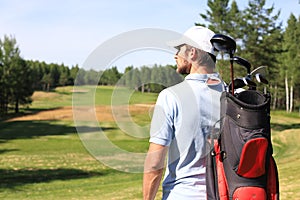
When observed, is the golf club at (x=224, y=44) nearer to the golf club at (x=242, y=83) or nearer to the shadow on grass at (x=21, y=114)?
the golf club at (x=242, y=83)

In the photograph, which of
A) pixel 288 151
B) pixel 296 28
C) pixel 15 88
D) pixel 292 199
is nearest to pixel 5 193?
pixel 292 199

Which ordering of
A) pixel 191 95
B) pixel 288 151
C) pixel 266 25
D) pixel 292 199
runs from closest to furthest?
pixel 191 95 < pixel 292 199 < pixel 288 151 < pixel 266 25

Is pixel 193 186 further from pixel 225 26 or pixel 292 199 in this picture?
pixel 225 26

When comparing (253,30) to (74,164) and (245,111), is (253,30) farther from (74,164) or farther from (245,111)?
(245,111)

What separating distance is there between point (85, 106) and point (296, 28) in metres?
49.1

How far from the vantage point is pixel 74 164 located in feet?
64.4

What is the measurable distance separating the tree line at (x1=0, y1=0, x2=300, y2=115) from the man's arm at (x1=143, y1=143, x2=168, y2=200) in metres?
0.37

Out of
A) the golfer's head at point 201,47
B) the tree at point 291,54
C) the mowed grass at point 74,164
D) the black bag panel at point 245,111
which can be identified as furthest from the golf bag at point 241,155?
the tree at point 291,54

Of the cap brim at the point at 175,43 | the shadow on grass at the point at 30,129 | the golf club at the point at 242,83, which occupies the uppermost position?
the cap brim at the point at 175,43

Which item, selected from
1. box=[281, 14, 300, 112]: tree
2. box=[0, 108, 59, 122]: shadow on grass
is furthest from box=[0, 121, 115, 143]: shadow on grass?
box=[281, 14, 300, 112]: tree

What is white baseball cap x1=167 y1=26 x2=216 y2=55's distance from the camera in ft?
7.47

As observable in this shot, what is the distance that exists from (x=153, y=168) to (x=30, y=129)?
36791 mm

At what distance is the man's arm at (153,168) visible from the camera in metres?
2.12

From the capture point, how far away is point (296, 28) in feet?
158
